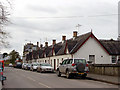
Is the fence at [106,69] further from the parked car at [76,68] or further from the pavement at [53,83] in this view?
the pavement at [53,83]

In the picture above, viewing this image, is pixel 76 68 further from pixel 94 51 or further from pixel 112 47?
pixel 112 47

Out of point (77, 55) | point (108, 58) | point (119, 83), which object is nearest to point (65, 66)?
point (119, 83)

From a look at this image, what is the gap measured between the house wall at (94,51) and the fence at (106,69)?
8529mm

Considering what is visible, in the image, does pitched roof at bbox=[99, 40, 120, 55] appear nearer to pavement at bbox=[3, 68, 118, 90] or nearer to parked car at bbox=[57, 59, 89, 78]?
parked car at bbox=[57, 59, 89, 78]

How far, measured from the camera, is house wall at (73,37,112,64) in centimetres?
3466

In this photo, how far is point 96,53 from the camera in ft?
116

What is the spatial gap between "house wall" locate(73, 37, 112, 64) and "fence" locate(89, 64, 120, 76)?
853cm

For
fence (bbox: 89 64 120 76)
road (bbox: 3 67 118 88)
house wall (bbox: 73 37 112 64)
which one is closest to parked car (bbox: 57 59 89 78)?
road (bbox: 3 67 118 88)

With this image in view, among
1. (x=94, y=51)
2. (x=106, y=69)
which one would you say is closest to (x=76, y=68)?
(x=106, y=69)

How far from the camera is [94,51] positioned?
115 ft

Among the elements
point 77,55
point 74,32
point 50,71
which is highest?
point 74,32

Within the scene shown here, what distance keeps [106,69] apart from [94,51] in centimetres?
1277

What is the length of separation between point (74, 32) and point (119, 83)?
2854 centimetres

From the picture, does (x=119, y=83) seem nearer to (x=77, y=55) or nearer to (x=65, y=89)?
(x=65, y=89)
